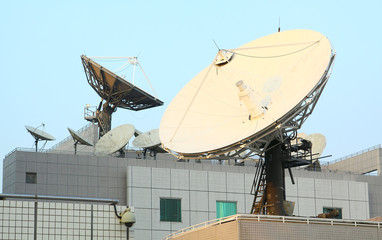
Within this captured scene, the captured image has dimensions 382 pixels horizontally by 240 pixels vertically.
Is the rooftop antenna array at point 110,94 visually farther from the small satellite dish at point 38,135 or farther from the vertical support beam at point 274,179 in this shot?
the vertical support beam at point 274,179

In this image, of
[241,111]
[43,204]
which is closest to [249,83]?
[241,111]

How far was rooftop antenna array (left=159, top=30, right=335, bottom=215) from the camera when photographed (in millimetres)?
57562

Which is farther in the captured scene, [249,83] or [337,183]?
[337,183]

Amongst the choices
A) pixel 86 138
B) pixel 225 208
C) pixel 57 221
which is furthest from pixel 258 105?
pixel 86 138

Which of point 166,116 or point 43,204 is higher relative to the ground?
point 166,116

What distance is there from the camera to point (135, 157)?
91812 millimetres

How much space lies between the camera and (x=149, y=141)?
90.0 m

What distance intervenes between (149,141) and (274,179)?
30672 mm

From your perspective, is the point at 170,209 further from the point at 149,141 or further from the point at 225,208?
the point at 149,141

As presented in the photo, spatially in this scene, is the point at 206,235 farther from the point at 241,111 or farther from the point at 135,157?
the point at 135,157

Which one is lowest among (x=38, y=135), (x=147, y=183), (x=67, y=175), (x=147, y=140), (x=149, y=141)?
(x=147, y=183)

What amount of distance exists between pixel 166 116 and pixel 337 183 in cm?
3423

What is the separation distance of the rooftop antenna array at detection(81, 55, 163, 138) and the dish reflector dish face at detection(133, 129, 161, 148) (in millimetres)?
7098

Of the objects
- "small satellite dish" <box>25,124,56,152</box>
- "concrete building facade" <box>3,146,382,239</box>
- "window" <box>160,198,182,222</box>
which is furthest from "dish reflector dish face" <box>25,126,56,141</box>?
"window" <box>160,198,182,222</box>
